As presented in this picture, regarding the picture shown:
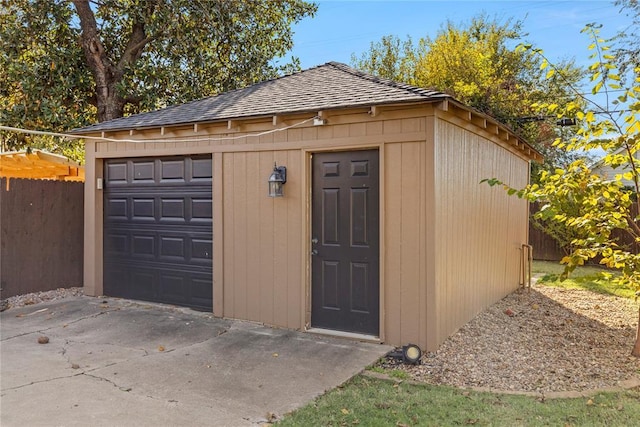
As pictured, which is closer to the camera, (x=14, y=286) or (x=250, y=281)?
(x=250, y=281)

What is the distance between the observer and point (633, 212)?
10.8m

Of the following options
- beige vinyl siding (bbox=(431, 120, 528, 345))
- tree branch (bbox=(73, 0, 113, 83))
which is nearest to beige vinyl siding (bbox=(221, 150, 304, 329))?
beige vinyl siding (bbox=(431, 120, 528, 345))

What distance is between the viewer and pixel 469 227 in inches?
238

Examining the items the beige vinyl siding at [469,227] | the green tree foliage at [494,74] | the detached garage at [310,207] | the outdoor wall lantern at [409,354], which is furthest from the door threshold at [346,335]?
the green tree foliage at [494,74]

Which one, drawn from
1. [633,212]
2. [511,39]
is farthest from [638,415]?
[511,39]

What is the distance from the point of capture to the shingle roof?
5.01 metres

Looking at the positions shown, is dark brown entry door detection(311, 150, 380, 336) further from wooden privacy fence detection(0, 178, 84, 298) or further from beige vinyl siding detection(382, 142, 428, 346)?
wooden privacy fence detection(0, 178, 84, 298)

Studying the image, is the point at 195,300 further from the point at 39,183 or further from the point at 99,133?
the point at 39,183

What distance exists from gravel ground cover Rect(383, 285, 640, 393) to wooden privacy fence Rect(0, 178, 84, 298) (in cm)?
582

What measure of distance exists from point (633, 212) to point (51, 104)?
13.4m

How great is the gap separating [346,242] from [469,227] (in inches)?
70.8

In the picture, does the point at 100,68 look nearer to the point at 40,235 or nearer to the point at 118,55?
the point at 118,55

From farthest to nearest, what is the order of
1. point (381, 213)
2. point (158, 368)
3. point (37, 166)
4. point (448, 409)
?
point (37, 166) → point (381, 213) → point (158, 368) → point (448, 409)

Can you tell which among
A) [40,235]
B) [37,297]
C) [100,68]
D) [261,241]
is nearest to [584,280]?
[261,241]
